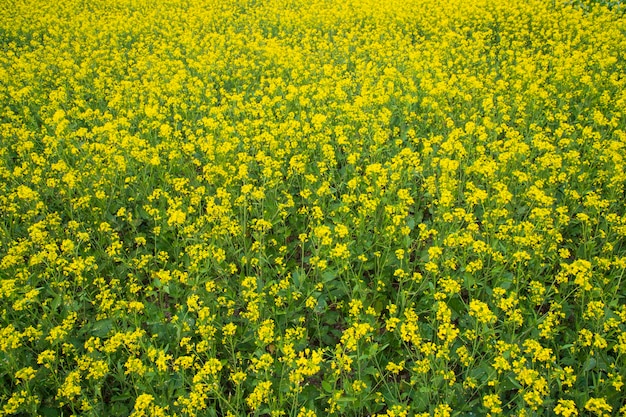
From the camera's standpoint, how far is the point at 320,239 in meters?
3.90

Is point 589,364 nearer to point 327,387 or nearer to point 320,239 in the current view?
point 327,387

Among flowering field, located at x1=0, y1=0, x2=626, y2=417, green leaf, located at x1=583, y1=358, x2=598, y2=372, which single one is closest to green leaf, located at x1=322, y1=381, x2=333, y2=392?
flowering field, located at x1=0, y1=0, x2=626, y2=417

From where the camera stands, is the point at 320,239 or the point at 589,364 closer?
the point at 589,364

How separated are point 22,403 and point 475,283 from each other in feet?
10.3

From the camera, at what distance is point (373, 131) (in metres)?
5.67

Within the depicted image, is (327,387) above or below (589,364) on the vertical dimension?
below

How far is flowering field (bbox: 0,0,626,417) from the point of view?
300 cm

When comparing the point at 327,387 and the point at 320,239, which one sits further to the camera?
the point at 320,239

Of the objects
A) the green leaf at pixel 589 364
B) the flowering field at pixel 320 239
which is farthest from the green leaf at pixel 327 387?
the green leaf at pixel 589 364

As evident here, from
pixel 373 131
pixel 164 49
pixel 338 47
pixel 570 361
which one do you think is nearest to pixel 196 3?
pixel 164 49

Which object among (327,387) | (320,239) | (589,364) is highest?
(320,239)

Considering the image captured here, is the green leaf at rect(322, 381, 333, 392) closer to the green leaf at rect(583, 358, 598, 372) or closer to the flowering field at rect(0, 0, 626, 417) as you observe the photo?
the flowering field at rect(0, 0, 626, 417)

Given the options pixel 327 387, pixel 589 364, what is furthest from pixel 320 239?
pixel 589 364

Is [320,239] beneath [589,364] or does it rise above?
above
